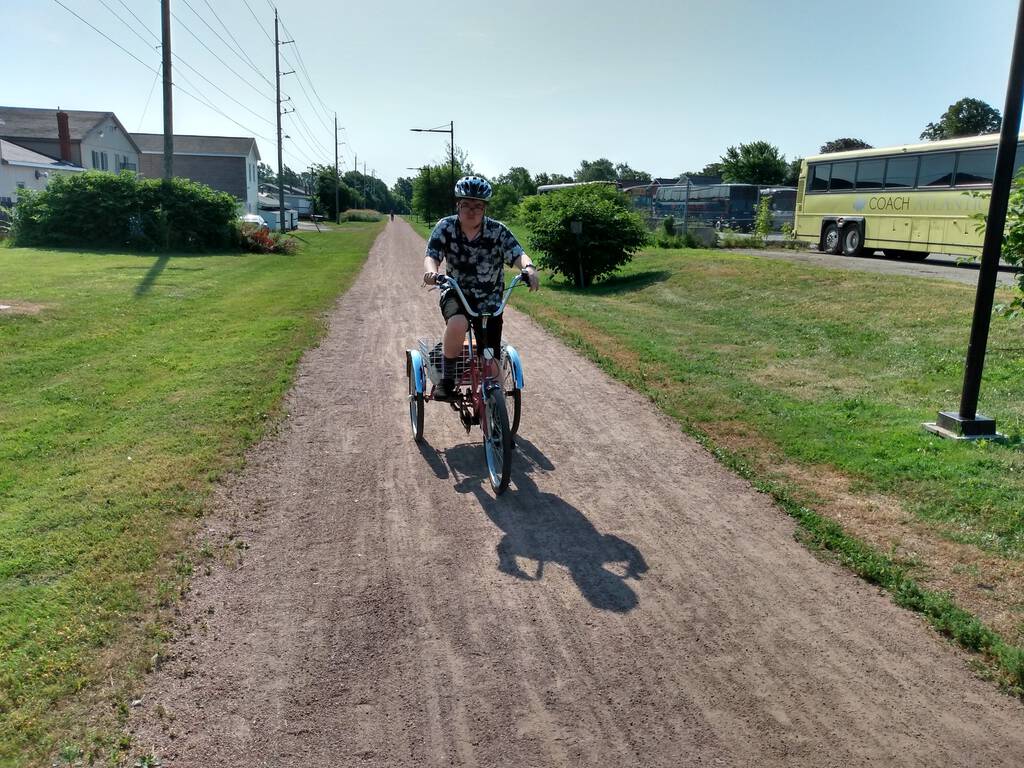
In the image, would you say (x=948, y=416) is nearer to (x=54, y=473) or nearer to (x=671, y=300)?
(x=54, y=473)

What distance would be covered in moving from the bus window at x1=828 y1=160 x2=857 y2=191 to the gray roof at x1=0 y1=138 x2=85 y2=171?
138 ft

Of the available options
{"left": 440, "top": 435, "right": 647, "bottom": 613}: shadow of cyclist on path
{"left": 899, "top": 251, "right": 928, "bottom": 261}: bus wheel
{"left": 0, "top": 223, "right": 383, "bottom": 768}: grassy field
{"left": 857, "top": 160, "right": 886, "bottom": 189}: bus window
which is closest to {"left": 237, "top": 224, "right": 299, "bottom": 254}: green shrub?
{"left": 0, "top": 223, "right": 383, "bottom": 768}: grassy field

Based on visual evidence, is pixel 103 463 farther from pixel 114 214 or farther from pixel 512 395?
pixel 114 214

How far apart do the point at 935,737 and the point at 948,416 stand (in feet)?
14.0

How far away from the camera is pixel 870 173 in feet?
71.2

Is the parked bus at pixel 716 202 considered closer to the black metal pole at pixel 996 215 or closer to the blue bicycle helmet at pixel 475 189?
the black metal pole at pixel 996 215

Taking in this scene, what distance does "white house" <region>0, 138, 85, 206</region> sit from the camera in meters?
43.3

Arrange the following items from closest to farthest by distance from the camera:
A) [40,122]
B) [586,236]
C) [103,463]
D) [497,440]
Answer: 1. [497,440]
2. [103,463]
3. [586,236]
4. [40,122]

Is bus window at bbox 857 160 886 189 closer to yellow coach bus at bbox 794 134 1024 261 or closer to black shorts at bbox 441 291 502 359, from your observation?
yellow coach bus at bbox 794 134 1024 261

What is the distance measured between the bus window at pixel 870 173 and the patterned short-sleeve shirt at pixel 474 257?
61.7ft

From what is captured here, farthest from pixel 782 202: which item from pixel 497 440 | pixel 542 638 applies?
pixel 542 638

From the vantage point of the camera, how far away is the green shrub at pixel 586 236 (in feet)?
60.9

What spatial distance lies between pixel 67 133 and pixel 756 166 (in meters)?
→ 49.1

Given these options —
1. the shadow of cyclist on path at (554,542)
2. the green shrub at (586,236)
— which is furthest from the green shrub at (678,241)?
the shadow of cyclist on path at (554,542)
